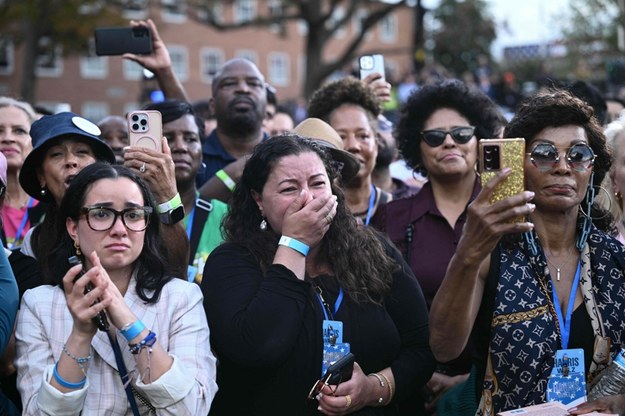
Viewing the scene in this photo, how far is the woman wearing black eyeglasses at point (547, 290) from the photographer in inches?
131

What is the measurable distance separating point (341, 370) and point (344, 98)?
2478 millimetres

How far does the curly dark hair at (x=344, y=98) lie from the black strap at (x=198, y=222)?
1087 mm

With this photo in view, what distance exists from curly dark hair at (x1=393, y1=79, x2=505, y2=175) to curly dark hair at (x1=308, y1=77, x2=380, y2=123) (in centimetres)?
38

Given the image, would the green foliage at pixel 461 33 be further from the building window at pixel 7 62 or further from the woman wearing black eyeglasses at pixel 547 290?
the woman wearing black eyeglasses at pixel 547 290

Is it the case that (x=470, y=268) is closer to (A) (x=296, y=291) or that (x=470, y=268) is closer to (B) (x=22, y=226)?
(A) (x=296, y=291)

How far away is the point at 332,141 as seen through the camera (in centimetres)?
440

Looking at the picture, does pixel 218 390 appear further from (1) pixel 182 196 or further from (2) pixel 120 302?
(1) pixel 182 196

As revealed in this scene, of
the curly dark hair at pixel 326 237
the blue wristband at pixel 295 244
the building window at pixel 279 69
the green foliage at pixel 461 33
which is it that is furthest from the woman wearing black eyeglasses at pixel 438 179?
the building window at pixel 279 69

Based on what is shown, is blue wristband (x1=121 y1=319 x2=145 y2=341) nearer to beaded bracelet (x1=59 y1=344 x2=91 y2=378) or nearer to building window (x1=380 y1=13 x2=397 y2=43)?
Answer: beaded bracelet (x1=59 y1=344 x2=91 y2=378)

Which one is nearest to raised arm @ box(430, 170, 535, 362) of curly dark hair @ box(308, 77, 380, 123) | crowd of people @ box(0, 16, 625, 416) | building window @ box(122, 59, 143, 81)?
crowd of people @ box(0, 16, 625, 416)

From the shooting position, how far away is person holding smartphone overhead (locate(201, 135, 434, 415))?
3.26 m

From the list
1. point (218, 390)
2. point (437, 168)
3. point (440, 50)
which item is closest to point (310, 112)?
point (437, 168)

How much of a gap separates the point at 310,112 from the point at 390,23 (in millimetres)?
48652

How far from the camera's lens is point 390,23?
52.5 m
